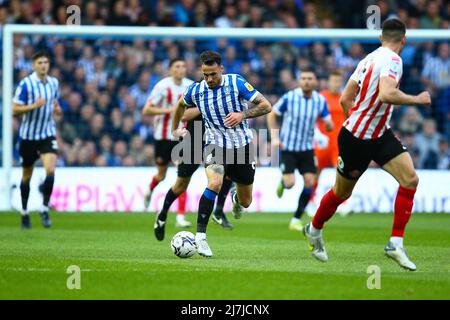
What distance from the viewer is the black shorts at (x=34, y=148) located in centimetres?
1451

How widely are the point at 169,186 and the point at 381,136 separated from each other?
9.48 meters

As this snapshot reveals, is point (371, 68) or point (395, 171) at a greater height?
point (371, 68)

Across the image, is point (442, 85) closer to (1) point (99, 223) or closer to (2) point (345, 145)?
(1) point (99, 223)

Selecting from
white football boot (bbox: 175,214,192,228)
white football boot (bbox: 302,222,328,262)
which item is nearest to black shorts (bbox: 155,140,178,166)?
white football boot (bbox: 175,214,192,228)

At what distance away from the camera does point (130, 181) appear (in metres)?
18.4

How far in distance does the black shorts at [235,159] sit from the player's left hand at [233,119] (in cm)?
42

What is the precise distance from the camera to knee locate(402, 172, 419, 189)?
9008 mm

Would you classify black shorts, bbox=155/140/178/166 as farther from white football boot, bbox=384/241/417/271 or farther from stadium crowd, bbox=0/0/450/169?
white football boot, bbox=384/241/417/271

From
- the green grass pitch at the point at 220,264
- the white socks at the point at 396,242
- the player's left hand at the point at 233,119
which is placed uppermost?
the player's left hand at the point at 233,119

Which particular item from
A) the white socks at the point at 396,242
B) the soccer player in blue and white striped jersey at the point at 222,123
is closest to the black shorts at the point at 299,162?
the soccer player in blue and white striped jersey at the point at 222,123

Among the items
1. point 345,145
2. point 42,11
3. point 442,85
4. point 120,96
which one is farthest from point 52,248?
point 442,85

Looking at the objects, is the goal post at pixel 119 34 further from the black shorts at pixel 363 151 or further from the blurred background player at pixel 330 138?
the black shorts at pixel 363 151

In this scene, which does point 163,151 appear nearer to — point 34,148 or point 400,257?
point 34,148
